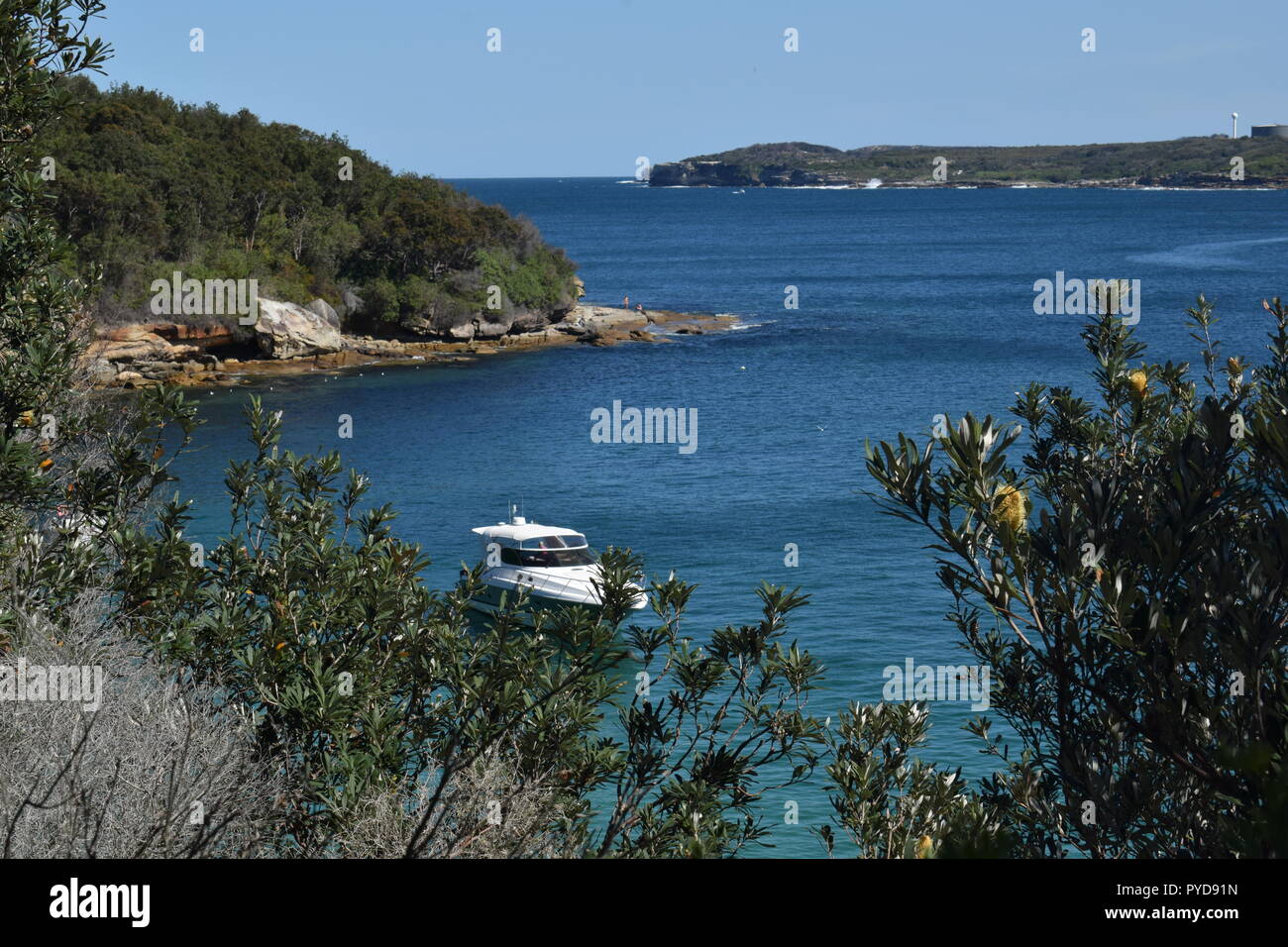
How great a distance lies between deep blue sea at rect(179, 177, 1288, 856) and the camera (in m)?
27.4

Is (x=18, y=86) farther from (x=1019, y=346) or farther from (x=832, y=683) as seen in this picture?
(x=1019, y=346)

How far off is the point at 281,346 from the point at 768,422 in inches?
882

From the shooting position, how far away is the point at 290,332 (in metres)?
53.9

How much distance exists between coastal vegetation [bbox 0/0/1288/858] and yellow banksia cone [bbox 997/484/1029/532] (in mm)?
20

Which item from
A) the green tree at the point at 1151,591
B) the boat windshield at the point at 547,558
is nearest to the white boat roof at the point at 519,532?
the boat windshield at the point at 547,558

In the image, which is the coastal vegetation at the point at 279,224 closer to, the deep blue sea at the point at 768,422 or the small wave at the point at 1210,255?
the deep blue sea at the point at 768,422

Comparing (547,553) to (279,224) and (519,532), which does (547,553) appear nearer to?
(519,532)

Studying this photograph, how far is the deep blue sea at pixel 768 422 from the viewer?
1078 inches

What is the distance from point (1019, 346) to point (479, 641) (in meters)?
58.2

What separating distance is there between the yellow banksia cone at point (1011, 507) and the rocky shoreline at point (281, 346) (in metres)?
39.6

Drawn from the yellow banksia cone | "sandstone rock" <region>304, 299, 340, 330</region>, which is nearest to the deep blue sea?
the yellow banksia cone

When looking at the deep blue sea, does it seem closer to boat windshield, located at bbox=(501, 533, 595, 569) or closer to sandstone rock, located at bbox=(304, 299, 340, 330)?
boat windshield, located at bbox=(501, 533, 595, 569)

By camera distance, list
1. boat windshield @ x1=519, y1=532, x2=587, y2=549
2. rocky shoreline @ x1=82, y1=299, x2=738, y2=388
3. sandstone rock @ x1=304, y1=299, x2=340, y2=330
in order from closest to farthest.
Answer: boat windshield @ x1=519, y1=532, x2=587, y2=549 → rocky shoreline @ x1=82, y1=299, x2=738, y2=388 → sandstone rock @ x1=304, y1=299, x2=340, y2=330
